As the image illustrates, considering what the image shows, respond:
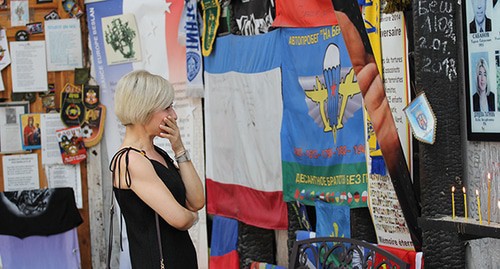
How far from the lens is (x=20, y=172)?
979cm

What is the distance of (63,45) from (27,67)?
42cm

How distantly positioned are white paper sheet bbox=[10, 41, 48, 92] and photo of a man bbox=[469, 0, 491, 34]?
18.0 feet

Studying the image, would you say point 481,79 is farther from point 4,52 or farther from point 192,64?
point 4,52

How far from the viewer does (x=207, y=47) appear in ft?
26.3

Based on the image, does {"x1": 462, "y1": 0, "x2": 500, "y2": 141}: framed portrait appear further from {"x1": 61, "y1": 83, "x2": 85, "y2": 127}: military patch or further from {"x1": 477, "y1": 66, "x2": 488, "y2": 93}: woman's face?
→ {"x1": 61, "y1": 83, "x2": 85, "y2": 127}: military patch

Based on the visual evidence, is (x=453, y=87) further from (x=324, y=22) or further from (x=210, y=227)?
(x=210, y=227)

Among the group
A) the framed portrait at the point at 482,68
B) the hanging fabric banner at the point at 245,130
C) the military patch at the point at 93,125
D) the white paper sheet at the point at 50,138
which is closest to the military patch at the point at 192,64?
the hanging fabric banner at the point at 245,130

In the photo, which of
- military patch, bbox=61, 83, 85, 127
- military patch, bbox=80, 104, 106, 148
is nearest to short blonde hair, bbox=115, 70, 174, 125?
military patch, bbox=80, 104, 106, 148

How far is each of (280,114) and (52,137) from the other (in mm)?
3375

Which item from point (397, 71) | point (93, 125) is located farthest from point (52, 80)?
point (397, 71)

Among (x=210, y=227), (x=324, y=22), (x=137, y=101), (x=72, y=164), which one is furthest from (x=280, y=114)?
(x=72, y=164)

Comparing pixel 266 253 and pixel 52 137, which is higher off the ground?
pixel 52 137

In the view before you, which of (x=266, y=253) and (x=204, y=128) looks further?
(x=204, y=128)

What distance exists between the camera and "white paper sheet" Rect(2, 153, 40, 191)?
32.0 feet
